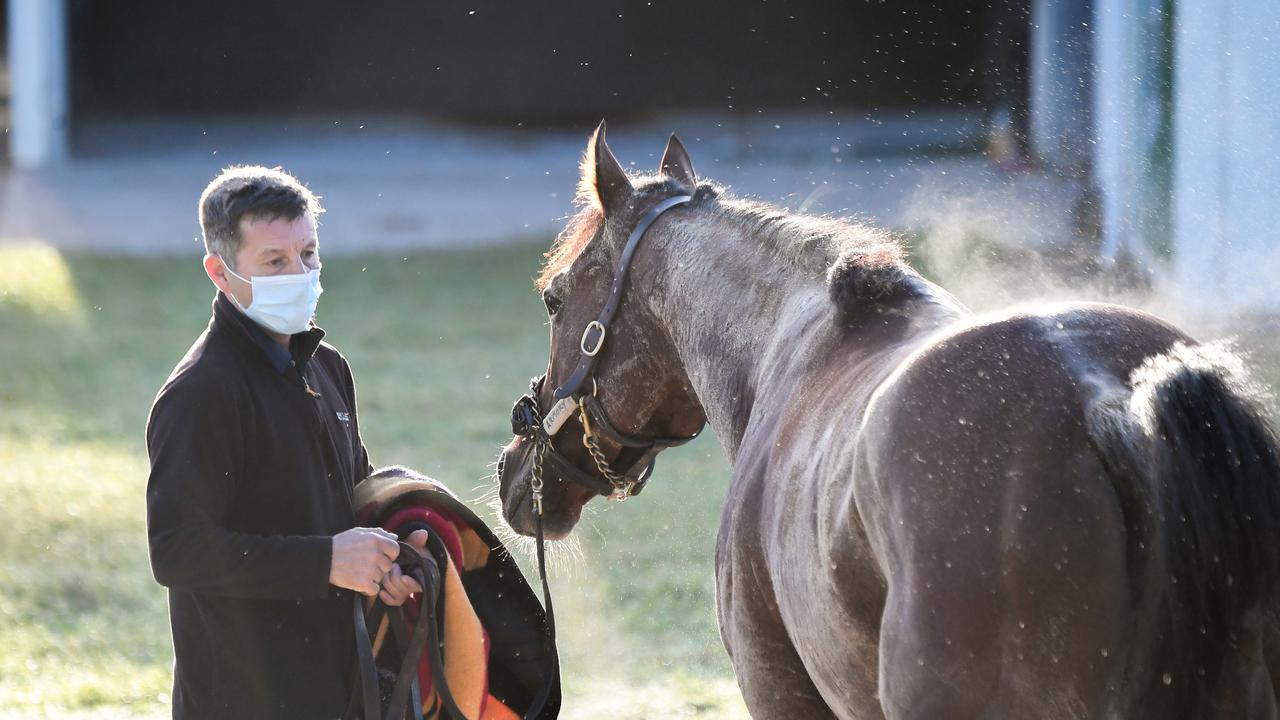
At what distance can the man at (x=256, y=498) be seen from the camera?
253cm

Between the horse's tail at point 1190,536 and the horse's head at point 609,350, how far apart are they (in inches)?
59.8

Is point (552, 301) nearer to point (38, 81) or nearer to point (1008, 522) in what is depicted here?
point (1008, 522)

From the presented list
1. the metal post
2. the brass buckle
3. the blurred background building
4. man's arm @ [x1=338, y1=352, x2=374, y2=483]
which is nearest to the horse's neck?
the brass buckle

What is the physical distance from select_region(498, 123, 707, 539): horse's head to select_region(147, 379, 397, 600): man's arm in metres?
0.81

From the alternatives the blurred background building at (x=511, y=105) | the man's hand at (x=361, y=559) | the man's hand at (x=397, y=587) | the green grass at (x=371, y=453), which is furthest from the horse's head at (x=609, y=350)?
the blurred background building at (x=511, y=105)

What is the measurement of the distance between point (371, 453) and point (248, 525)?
5.18 m

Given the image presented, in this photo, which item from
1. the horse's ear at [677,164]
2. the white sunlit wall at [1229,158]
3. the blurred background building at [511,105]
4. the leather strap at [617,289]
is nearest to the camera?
the leather strap at [617,289]

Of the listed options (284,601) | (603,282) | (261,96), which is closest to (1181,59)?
(603,282)

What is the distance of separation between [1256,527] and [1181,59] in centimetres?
737

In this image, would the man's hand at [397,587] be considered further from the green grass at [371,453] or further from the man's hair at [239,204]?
the green grass at [371,453]

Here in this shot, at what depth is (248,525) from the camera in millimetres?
2664

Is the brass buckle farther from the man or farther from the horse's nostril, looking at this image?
the man

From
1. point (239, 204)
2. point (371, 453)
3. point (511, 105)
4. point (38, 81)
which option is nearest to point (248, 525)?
point (239, 204)

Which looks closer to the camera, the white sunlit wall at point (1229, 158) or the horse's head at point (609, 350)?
the horse's head at point (609, 350)
